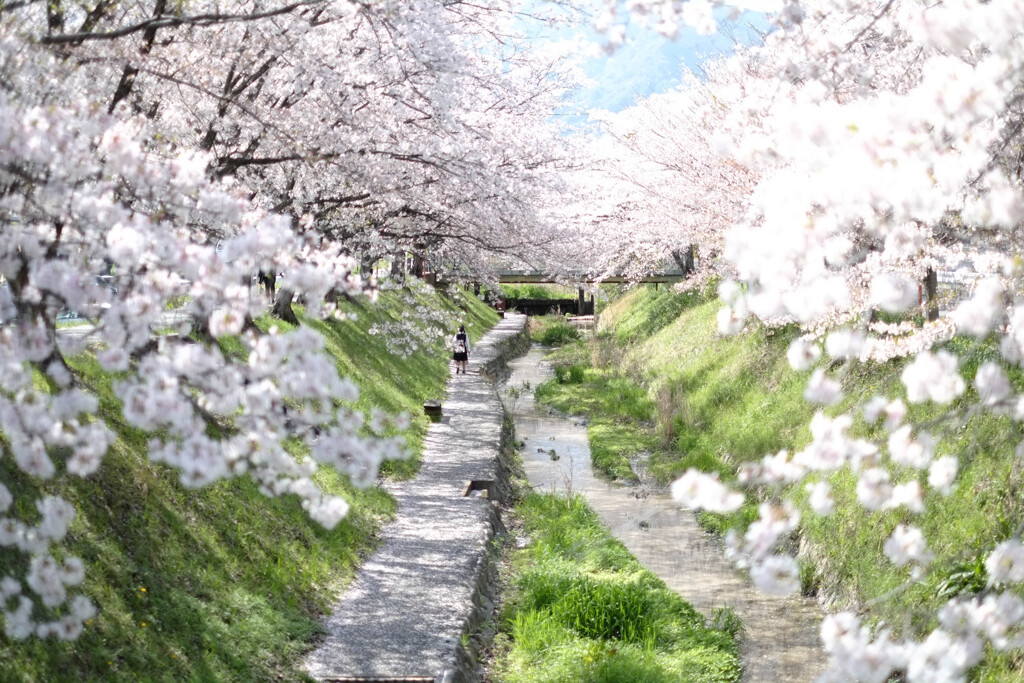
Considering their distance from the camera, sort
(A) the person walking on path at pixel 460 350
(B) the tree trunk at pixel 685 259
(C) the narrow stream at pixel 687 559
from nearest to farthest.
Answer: (C) the narrow stream at pixel 687 559 → (A) the person walking on path at pixel 460 350 → (B) the tree trunk at pixel 685 259

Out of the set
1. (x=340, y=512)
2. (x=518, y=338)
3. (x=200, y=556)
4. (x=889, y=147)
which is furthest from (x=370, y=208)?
(x=518, y=338)

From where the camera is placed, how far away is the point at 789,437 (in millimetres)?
15531

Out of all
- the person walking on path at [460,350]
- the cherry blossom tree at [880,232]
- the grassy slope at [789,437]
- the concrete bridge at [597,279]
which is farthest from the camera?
the concrete bridge at [597,279]

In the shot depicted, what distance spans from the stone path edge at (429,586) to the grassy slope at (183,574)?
1.06 ft

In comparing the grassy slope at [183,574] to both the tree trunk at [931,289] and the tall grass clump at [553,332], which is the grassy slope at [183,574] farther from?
the tall grass clump at [553,332]

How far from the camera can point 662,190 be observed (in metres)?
23.6

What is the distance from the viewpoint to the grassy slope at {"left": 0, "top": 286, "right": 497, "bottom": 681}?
687 cm

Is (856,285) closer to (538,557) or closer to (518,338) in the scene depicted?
(538,557)

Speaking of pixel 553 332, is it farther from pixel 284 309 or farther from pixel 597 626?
pixel 597 626

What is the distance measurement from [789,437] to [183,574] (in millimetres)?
10148

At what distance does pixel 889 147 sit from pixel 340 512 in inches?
112

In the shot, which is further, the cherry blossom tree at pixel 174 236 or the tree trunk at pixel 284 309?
the tree trunk at pixel 284 309

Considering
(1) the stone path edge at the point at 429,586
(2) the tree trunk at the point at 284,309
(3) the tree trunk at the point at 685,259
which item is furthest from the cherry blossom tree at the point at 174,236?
(3) the tree trunk at the point at 685,259

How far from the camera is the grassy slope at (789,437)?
9523 mm
